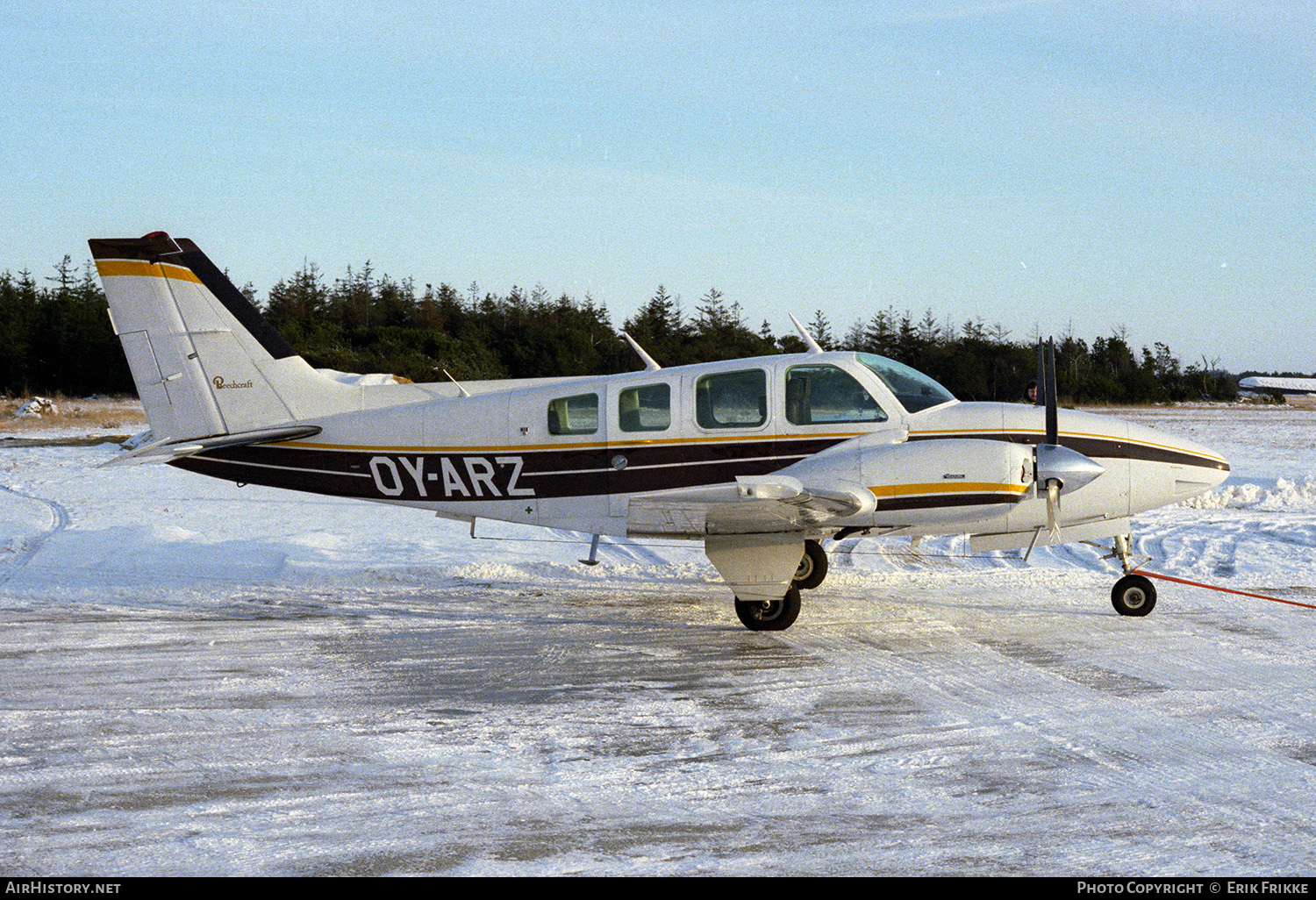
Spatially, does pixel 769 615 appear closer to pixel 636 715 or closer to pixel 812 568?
pixel 812 568

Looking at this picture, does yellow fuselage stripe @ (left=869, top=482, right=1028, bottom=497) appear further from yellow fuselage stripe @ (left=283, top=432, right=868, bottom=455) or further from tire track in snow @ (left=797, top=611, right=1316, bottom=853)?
tire track in snow @ (left=797, top=611, right=1316, bottom=853)

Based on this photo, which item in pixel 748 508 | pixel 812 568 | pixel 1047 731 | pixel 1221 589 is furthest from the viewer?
pixel 812 568

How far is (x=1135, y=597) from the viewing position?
823 centimetres

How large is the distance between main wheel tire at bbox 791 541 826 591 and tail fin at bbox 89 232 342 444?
464 cm

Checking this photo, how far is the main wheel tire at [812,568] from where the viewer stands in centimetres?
948

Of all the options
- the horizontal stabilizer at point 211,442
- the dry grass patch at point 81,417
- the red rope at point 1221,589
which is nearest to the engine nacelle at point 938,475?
the red rope at point 1221,589

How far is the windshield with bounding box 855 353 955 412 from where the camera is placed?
8.28 metres

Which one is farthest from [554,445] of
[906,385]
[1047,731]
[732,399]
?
[1047,731]

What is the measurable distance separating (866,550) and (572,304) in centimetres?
3983

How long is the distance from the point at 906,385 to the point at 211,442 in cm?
613

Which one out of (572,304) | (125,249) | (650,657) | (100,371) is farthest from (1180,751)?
(100,371)

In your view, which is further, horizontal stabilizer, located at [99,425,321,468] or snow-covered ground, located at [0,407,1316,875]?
horizontal stabilizer, located at [99,425,321,468]

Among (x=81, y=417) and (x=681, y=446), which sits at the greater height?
(x=81, y=417)

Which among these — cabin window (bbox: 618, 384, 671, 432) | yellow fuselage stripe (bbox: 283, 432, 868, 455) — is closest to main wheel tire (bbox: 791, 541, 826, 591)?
yellow fuselage stripe (bbox: 283, 432, 868, 455)
